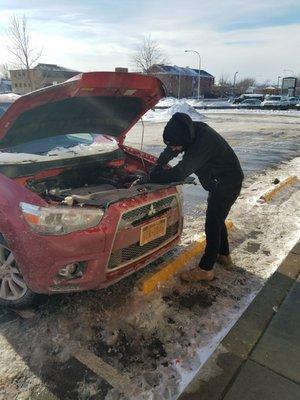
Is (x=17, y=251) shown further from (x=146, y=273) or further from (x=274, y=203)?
(x=274, y=203)

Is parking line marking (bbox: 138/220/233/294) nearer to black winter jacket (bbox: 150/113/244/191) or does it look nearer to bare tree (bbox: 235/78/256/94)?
black winter jacket (bbox: 150/113/244/191)

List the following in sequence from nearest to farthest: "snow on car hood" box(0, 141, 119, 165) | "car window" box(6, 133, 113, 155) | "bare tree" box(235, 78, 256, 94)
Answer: "snow on car hood" box(0, 141, 119, 165) → "car window" box(6, 133, 113, 155) → "bare tree" box(235, 78, 256, 94)

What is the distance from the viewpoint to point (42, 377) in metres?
2.44

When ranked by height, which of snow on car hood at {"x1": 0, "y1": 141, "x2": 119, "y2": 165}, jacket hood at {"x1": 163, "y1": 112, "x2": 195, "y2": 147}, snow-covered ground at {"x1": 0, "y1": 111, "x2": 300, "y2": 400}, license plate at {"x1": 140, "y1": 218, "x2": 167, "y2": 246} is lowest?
snow-covered ground at {"x1": 0, "y1": 111, "x2": 300, "y2": 400}

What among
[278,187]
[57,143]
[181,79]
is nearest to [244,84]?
[181,79]

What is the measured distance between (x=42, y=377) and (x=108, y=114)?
2651 millimetres

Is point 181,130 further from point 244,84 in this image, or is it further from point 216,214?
point 244,84

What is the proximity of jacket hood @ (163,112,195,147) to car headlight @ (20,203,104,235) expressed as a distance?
0.99 metres

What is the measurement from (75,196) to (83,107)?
114cm

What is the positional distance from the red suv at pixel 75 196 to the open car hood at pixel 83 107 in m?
0.01

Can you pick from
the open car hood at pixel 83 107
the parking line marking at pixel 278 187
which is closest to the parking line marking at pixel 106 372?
the open car hood at pixel 83 107

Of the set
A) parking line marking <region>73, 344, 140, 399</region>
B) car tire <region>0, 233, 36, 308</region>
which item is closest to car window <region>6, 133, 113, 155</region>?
car tire <region>0, 233, 36, 308</region>

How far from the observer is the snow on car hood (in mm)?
3217

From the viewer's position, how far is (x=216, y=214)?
11.2 ft
